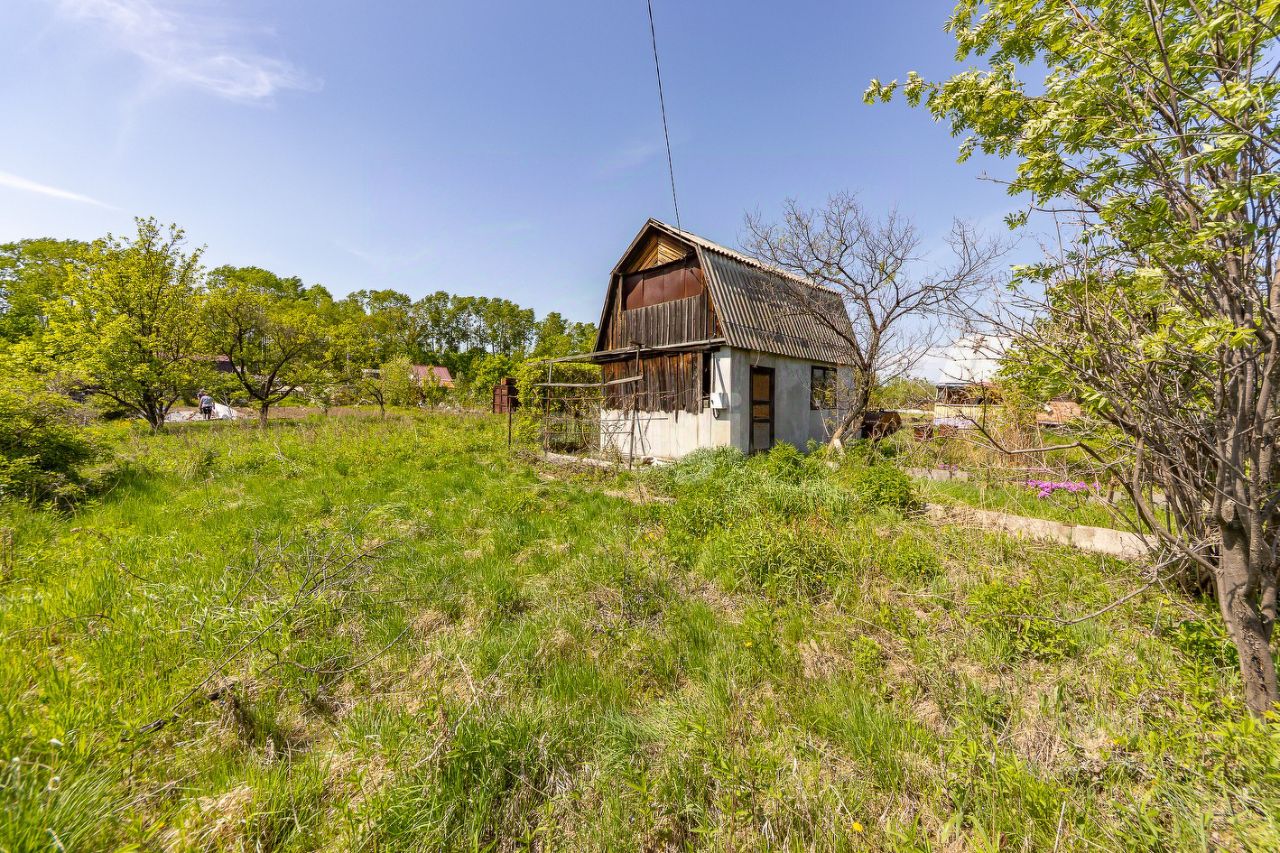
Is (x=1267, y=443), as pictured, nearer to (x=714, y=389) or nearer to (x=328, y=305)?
(x=714, y=389)

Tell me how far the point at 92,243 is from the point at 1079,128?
28.1 meters

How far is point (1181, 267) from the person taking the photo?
96.3 inches

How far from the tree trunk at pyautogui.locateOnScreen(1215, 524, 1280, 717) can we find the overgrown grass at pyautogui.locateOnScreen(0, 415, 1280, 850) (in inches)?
8.1

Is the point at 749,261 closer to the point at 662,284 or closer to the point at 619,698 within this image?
the point at 662,284

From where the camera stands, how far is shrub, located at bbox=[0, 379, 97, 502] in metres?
6.22

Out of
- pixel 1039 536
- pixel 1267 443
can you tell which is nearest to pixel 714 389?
pixel 1039 536

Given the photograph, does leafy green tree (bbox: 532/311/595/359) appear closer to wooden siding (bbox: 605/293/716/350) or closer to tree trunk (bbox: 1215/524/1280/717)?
wooden siding (bbox: 605/293/716/350)

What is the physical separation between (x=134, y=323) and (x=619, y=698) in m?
24.1

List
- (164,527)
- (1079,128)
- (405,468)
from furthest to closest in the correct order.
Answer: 1. (405,468)
2. (164,527)
3. (1079,128)

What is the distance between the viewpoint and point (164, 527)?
6.02 metres

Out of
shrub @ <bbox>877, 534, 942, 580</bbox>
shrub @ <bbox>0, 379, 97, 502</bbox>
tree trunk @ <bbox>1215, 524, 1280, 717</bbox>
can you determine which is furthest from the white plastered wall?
shrub @ <bbox>0, 379, 97, 502</bbox>

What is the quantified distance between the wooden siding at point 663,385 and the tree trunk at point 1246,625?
9.42 m

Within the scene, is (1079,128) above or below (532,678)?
above

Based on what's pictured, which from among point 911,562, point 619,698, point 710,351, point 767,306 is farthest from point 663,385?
point 619,698
